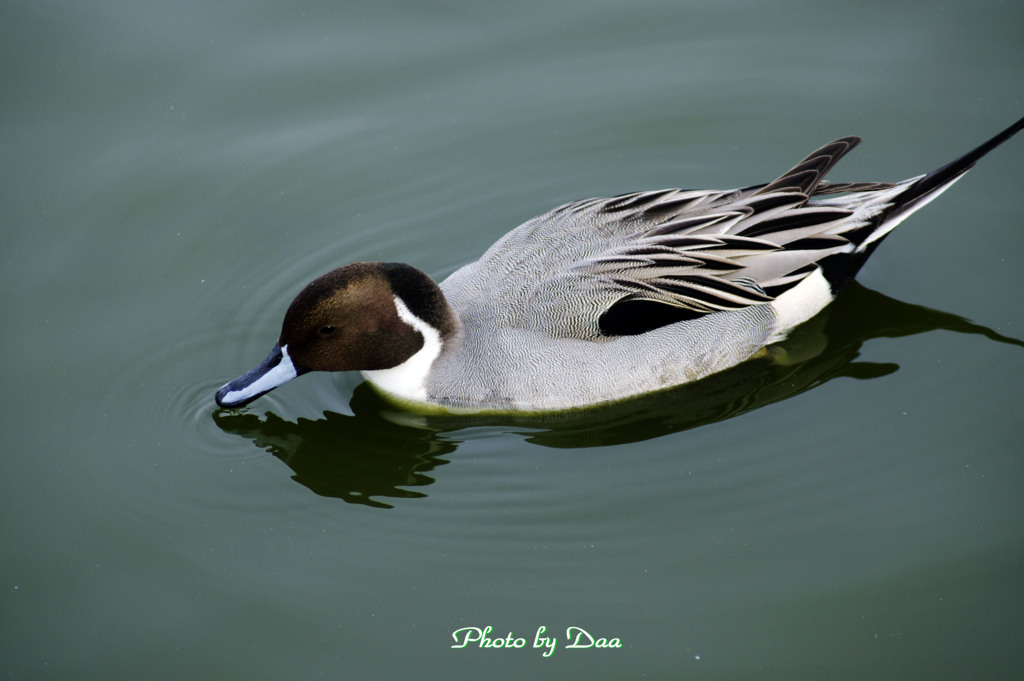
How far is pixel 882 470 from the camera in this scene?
5230 mm

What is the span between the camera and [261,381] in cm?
553

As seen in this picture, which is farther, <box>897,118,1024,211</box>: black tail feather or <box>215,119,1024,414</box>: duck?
<box>897,118,1024,211</box>: black tail feather

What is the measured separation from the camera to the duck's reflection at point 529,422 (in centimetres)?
546

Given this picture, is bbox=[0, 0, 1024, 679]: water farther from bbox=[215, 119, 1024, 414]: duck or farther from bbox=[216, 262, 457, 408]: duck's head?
bbox=[216, 262, 457, 408]: duck's head

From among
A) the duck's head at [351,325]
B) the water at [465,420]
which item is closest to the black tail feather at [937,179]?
the water at [465,420]

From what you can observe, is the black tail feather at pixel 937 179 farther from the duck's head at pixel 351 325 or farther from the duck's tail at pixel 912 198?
the duck's head at pixel 351 325

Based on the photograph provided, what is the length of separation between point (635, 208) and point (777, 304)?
0.90 meters

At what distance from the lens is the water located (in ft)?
15.4

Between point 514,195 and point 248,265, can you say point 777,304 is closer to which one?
point 514,195

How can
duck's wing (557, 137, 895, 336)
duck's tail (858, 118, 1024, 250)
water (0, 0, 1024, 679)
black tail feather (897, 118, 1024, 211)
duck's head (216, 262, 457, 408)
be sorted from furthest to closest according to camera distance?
duck's tail (858, 118, 1024, 250) < black tail feather (897, 118, 1024, 211) < duck's wing (557, 137, 895, 336) < duck's head (216, 262, 457, 408) < water (0, 0, 1024, 679)

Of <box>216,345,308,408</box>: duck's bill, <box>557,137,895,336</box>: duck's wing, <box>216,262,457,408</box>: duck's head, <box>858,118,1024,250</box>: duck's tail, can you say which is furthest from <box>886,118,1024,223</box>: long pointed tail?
<box>216,345,308,408</box>: duck's bill

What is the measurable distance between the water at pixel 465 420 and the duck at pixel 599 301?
0.69ft

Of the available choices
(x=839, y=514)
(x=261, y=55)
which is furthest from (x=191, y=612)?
(x=261, y=55)

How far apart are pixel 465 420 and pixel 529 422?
331mm
